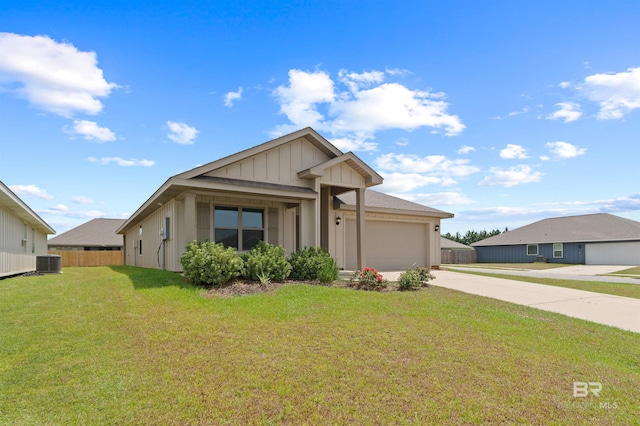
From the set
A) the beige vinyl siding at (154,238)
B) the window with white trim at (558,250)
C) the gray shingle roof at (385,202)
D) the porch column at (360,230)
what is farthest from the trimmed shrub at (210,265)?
the window with white trim at (558,250)

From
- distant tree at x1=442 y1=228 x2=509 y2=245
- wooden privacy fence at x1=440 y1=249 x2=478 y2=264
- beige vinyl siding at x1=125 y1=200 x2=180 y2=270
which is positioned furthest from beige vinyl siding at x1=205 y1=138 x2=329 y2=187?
distant tree at x1=442 y1=228 x2=509 y2=245

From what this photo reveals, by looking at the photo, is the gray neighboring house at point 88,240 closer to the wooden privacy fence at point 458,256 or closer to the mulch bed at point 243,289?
the wooden privacy fence at point 458,256

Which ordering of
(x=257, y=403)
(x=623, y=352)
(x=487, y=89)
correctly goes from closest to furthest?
(x=257, y=403), (x=623, y=352), (x=487, y=89)

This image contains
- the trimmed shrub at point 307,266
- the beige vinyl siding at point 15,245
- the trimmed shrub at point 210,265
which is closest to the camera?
the trimmed shrub at point 210,265

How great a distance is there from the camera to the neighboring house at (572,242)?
97.6 ft

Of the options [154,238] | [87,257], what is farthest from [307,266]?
[87,257]

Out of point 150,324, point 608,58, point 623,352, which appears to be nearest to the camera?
point 623,352

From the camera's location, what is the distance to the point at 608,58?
32.0 ft

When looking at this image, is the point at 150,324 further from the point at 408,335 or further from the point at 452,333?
the point at 452,333

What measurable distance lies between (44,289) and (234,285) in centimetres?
503

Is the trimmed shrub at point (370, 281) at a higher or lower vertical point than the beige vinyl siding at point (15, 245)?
lower

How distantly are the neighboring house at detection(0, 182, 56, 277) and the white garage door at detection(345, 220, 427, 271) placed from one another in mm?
12236

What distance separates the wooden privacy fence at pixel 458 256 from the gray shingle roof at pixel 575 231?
1845 millimetres

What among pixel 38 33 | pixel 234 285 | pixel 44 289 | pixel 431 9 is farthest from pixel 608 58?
pixel 44 289
